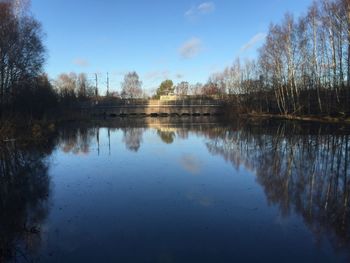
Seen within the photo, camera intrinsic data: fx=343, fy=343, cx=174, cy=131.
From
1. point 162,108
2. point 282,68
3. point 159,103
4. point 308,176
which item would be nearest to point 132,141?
point 308,176

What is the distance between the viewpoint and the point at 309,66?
146ft

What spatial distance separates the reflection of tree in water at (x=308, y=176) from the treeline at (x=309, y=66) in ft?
56.2

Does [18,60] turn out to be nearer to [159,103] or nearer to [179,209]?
[179,209]

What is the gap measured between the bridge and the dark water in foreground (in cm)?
6452

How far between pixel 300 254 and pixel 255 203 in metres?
3.20

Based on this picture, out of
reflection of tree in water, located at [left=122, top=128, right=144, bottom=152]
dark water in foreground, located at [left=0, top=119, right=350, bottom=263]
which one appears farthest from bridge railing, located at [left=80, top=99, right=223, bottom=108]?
dark water in foreground, located at [left=0, top=119, right=350, bottom=263]

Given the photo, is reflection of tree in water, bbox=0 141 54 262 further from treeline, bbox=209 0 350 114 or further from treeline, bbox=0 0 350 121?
treeline, bbox=209 0 350 114

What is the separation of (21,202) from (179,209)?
14.8 ft

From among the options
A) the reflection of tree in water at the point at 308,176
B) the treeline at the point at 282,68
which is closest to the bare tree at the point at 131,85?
the treeline at the point at 282,68

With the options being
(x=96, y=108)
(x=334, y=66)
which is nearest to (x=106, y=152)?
(x=334, y=66)

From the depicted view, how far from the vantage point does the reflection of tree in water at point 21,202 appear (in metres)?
6.69

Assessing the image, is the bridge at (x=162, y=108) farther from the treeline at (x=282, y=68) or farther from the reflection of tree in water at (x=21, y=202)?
the reflection of tree in water at (x=21, y=202)

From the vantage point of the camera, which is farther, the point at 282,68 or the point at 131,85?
Answer: the point at 131,85

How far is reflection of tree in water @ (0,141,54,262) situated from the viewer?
6688mm
